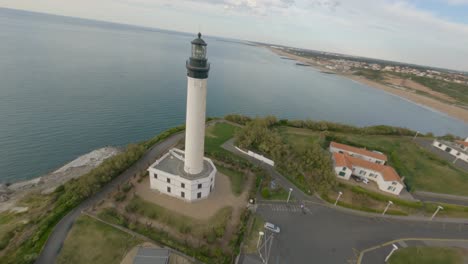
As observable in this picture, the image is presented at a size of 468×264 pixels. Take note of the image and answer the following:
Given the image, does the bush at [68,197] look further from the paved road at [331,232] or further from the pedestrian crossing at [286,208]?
the pedestrian crossing at [286,208]

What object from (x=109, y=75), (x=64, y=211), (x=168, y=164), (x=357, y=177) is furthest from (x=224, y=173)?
(x=109, y=75)

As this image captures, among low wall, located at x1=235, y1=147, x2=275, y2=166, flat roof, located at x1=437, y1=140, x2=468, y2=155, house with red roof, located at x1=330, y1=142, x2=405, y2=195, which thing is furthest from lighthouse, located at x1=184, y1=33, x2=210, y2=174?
flat roof, located at x1=437, y1=140, x2=468, y2=155

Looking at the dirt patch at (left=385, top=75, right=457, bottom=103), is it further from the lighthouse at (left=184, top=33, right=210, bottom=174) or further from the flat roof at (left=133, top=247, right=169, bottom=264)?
the flat roof at (left=133, top=247, right=169, bottom=264)

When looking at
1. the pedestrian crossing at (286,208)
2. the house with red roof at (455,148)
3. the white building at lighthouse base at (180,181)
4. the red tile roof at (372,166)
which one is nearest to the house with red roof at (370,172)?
the red tile roof at (372,166)

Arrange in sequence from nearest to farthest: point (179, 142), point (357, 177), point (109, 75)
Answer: point (357, 177), point (179, 142), point (109, 75)

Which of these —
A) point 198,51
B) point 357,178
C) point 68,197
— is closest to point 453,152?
point 357,178

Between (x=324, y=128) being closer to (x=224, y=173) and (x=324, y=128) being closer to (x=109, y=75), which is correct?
(x=224, y=173)
